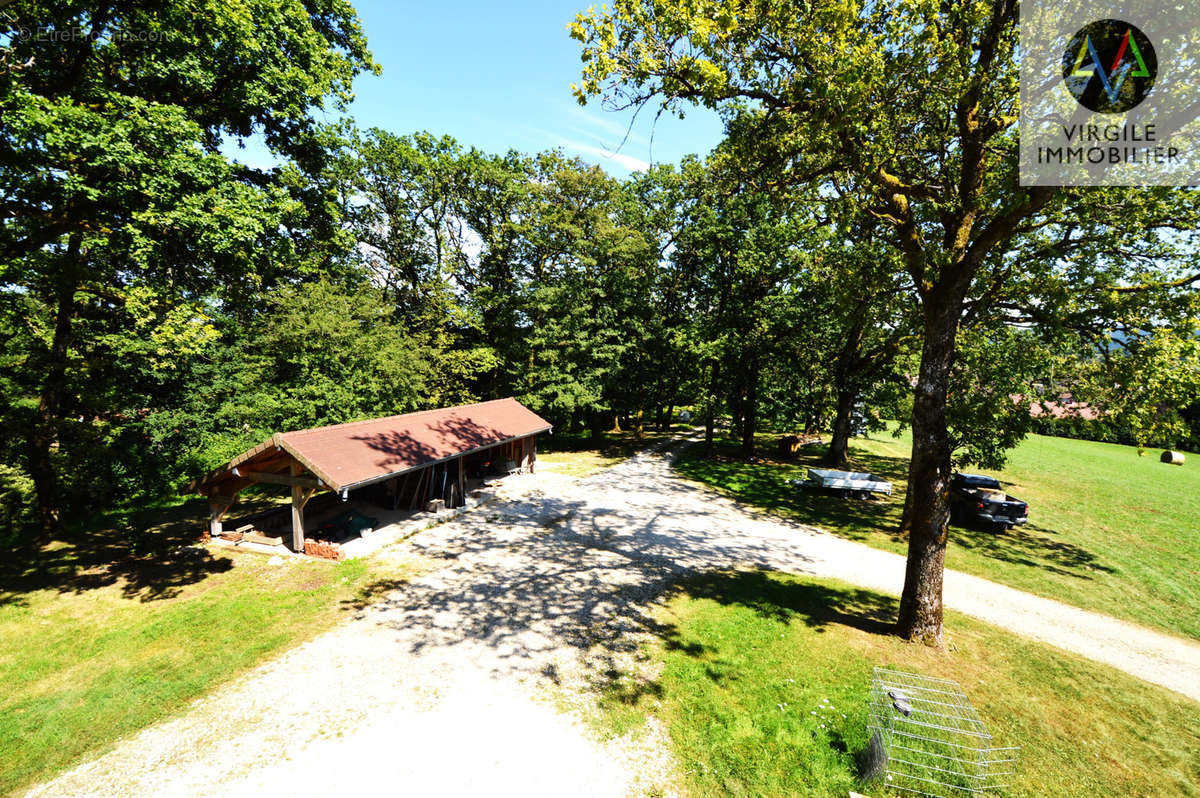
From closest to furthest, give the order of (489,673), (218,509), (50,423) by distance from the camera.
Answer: (489,673)
(50,423)
(218,509)

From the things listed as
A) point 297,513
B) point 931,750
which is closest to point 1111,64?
point 931,750

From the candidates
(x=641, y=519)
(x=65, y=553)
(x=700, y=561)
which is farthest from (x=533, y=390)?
(x=65, y=553)

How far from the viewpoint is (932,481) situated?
859 cm

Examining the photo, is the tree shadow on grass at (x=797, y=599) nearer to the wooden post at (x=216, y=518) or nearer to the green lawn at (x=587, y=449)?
the green lawn at (x=587, y=449)

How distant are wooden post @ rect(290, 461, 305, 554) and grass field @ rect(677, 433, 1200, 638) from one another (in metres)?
17.3

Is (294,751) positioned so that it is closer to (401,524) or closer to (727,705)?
(727,705)

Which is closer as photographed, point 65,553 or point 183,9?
point 183,9

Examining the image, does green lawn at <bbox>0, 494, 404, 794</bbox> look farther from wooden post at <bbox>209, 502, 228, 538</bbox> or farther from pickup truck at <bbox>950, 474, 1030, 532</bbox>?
pickup truck at <bbox>950, 474, 1030, 532</bbox>

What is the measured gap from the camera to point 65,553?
12.9 metres

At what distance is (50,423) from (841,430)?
33449 millimetres

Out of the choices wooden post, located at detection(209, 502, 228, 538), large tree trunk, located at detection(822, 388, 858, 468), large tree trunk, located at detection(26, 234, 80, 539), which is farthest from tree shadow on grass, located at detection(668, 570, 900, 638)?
large tree trunk, located at detection(26, 234, 80, 539)

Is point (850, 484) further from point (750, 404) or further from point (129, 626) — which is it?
point (129, 626)

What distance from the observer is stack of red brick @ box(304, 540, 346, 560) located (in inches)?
508

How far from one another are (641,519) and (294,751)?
40.1 feet
